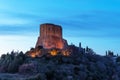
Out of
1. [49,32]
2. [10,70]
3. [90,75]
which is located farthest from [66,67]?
[49,32]

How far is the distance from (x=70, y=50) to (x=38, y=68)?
2821 cm

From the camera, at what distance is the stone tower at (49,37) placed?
12412 cm

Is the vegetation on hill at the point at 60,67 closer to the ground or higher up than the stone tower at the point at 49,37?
closer to the ground

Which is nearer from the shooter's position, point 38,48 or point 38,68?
point 38,68

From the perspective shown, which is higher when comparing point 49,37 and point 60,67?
point 49,37

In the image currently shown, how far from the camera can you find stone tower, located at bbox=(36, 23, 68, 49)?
124125 millimetres

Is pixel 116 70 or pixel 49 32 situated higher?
pixel 49 32

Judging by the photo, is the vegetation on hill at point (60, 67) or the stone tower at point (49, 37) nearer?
the vegetation on hill at point (60, 67)

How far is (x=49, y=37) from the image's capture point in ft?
411

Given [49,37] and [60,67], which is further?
[49,37]

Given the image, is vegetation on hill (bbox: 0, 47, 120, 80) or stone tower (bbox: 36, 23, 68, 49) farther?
stone tower (bbox: 36, 23, 68, 49)

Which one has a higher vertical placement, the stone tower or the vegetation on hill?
the stone tower

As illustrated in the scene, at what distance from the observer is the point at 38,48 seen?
118 metres

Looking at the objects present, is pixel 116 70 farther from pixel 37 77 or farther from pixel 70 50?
pixel 37 77
